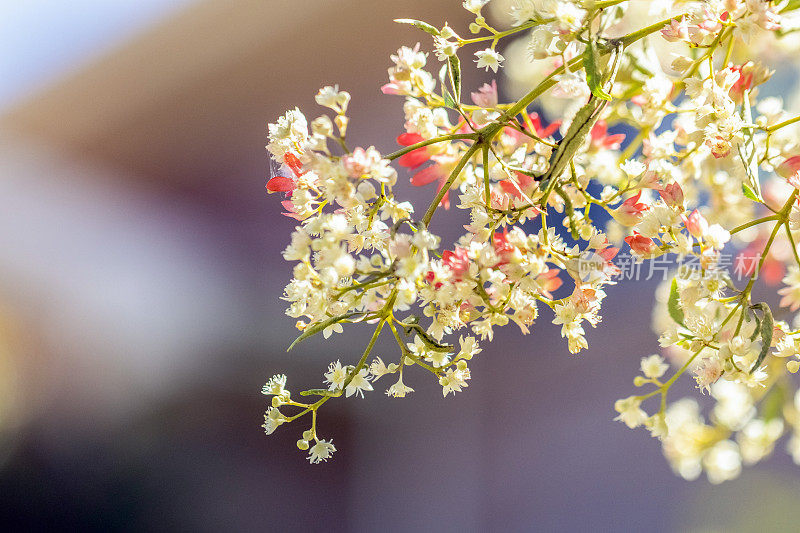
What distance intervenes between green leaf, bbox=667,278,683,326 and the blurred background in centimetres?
142

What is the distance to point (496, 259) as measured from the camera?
0.93 ft

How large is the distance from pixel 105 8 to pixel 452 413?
1426 millimetres

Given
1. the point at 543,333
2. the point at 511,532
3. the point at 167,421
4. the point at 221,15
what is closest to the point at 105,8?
the point at 221,15

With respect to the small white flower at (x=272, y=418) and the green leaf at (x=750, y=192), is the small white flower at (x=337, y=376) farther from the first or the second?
the green leaf at (x=750, y=192)

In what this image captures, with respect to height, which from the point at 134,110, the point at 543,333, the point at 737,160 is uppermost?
the point at 134,110

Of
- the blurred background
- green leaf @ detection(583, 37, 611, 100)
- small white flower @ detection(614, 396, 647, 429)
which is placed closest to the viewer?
green leaf @ detection(583, 37, 611, 100)

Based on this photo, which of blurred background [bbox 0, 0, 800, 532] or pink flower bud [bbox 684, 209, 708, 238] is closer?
pink flower bud [bbox 684, 209, 708, 238]

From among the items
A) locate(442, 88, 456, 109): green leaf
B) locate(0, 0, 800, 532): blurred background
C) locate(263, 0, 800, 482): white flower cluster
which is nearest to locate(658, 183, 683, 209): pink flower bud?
locate(263, 0, 800, 482): white flower cluster

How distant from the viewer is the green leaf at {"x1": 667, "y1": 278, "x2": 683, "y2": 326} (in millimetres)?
311

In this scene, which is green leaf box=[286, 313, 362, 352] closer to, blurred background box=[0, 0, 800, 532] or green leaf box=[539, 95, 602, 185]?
green leaf box=[539, 95, 602, 185]

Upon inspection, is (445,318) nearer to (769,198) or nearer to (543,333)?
(769,198)

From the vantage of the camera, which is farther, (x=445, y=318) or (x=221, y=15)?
(x=221, y=15)

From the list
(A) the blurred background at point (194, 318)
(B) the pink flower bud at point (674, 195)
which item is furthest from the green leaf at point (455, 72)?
(A) the blurred background at point (194, 318)

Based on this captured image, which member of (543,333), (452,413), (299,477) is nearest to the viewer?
(543,333)
